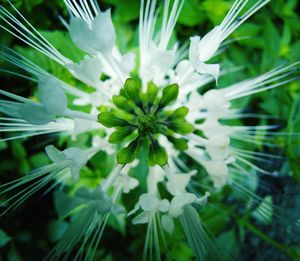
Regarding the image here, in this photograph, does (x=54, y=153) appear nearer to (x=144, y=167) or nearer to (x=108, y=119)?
(x=108, y=119)

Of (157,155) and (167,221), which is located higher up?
(157,155)

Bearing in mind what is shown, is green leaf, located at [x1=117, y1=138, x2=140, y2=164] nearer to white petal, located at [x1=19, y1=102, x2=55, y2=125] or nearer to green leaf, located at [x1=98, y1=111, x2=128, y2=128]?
green leaf, located at [x1=98, y1=111, x2=128, y2=128]

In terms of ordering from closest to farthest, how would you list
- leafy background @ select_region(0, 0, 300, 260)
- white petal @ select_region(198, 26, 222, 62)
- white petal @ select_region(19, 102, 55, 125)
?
white petal @ select_region(19, 102, 55, 125) < white petal @ select_region(198, 26, 222, 62) < leafy background @ select_region(0, 0, 300, 260)

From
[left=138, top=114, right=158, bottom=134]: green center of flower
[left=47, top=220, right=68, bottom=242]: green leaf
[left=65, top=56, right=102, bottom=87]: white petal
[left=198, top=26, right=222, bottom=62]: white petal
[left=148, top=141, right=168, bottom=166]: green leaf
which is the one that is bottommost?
[left=47, top=220, right=68, bottom=242]: green leaf

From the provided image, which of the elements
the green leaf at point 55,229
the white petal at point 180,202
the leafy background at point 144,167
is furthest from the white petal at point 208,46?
the green leaf at point 55,229

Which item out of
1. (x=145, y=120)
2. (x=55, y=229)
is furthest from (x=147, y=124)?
(x=55, y=229)

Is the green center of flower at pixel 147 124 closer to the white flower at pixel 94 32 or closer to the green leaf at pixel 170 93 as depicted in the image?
→ the green leaf at pixel 170 93

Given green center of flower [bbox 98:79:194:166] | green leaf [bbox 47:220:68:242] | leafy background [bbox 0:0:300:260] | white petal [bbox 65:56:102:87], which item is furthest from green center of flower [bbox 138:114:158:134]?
green leaf [bbox 47:220:68:242]

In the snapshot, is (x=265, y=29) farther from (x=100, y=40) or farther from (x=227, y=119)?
(x=100, y=40)
